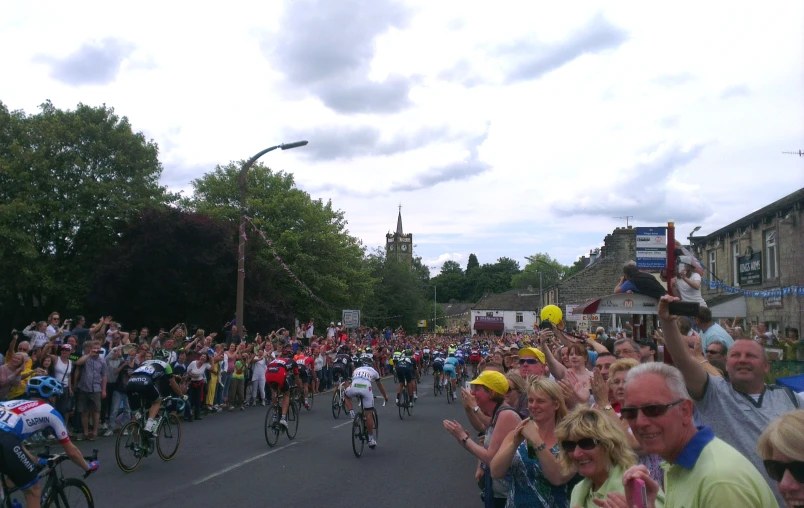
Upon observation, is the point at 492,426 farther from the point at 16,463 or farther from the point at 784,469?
the point at 16,463

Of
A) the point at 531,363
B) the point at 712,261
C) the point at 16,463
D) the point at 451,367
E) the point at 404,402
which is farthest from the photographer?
the point at 712,261

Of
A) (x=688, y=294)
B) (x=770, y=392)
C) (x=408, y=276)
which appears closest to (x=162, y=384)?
(x=688, y=294)

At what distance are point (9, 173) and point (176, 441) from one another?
90.2 ft

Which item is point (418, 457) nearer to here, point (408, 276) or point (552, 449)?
point (552, 449)

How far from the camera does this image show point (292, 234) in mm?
47688

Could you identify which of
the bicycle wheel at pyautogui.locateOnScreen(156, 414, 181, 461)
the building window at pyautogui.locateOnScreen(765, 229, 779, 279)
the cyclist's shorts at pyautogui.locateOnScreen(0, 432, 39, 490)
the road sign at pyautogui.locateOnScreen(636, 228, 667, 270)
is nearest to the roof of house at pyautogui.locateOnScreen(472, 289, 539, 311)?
the building window at pyautogui.locateOnScreen(765, 229, 779, 279)

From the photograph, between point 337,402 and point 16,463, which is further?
point 337,402

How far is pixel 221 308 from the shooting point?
1451 inches

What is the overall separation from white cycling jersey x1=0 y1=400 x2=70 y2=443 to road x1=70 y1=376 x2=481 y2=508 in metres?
2.50

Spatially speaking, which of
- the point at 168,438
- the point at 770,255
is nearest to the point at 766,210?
the point at 770,255

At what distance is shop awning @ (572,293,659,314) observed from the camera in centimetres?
813

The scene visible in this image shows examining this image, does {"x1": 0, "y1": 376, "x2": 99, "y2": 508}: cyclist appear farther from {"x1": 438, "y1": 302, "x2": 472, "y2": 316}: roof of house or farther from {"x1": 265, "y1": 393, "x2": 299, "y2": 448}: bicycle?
{"x1": 438, "y1": 302, "x2": 472, "y2": 316}: roof of house

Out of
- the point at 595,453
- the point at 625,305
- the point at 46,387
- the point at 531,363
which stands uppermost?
the point at 625,305

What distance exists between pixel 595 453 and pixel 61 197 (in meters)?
36.8
